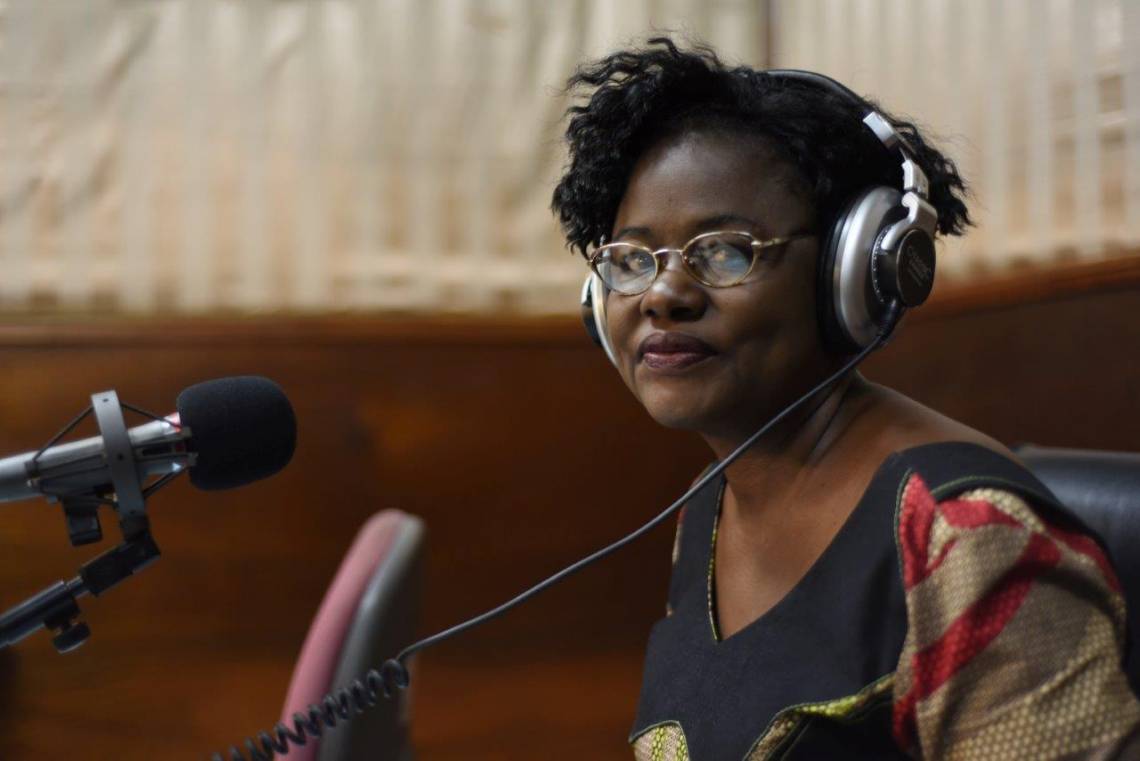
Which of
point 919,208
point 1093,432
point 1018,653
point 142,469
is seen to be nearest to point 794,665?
point 1018,653

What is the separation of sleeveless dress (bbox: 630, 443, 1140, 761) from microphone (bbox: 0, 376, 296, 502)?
44cm

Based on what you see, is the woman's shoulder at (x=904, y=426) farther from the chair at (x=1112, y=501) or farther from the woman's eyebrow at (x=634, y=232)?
the woman's eyebrow at (x=634, y=232)

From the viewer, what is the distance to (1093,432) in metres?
1.62

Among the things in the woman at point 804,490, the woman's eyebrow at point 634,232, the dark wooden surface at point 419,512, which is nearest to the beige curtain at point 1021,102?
the dark wooden surface at point 419,512

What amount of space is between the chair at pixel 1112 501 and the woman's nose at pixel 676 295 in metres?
0.36

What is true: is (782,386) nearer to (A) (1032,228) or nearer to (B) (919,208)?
(B) (919,208)

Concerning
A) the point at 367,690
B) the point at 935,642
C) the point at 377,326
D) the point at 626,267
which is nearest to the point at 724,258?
the point at 626,267

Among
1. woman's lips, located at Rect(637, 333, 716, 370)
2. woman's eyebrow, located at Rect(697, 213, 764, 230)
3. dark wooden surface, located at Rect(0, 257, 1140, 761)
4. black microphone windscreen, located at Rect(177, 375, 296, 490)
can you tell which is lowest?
dark wooden surface, located at Rect(0, 257, 1140, 761)

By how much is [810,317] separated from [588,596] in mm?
1223

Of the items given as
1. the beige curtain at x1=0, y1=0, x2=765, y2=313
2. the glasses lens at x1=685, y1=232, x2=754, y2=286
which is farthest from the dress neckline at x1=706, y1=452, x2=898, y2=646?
the beige curtain at x1=0, y1=0, x2=765, y2=313

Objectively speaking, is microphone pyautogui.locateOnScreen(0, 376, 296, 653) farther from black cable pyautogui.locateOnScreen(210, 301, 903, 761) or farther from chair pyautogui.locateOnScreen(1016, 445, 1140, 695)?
chair pyautogui.locateOnScreen(1016, 445, 1140, 695)

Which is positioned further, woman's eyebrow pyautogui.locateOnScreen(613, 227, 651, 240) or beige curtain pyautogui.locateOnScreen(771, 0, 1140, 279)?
beige curtain pyautogui.locateOnScreen(771, 0, 1140, 279)

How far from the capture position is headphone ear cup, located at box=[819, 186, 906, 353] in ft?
3.12

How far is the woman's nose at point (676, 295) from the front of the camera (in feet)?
3.26
